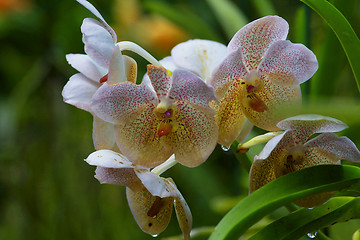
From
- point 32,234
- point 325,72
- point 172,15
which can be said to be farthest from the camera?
point 32,234

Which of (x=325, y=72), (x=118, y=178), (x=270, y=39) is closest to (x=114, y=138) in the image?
(x=118, y=178)

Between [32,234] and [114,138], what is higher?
[114,138]

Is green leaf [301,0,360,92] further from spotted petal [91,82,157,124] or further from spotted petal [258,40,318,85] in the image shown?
spotted petal [91,82,157,124]

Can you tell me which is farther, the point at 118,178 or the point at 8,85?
the point at 8,85

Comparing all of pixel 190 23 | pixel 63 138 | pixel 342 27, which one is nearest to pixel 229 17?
pixel 190 23

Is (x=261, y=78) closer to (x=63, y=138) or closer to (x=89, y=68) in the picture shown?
(x=89, y=68)

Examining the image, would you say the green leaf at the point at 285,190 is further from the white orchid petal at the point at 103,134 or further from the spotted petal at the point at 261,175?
the white orchid petal at the point at 103,134

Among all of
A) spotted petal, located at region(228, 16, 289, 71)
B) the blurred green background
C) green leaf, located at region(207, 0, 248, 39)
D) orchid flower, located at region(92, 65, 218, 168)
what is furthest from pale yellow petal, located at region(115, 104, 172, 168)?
the blurred green background

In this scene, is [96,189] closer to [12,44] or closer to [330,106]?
[12,44]
